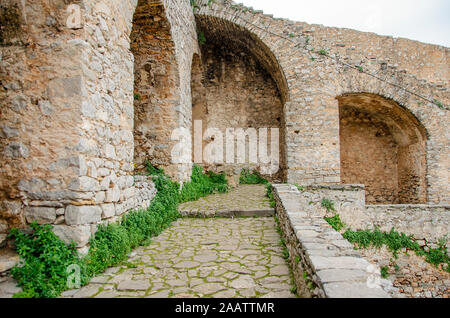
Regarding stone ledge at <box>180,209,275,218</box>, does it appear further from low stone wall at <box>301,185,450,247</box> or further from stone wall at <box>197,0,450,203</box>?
stone wall at <box>197,0,450,203</box>

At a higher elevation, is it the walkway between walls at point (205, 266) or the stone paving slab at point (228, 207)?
the stone paving slab at point (228, 207)

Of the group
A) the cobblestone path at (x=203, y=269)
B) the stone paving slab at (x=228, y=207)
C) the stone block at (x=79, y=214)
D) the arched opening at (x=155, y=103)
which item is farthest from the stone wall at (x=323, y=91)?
the stone block at (x=79, y=214)

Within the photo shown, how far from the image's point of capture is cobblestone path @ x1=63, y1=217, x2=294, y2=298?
260 cm

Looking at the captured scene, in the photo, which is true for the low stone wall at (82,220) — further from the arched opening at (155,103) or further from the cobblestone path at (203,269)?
the arched opening at (155,103)

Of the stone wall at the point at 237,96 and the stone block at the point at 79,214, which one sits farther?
the stone wall at the point at 237,96

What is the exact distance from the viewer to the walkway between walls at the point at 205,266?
2604 mm

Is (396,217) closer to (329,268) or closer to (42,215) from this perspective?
(329,268)

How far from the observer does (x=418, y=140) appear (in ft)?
30.3

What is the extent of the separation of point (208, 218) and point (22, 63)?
3934 millimetres

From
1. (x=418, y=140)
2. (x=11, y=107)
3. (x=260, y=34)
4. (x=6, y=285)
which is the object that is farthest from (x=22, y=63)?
(x=418, y=140)

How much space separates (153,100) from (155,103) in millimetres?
83

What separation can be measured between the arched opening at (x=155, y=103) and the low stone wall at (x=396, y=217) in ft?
12.4

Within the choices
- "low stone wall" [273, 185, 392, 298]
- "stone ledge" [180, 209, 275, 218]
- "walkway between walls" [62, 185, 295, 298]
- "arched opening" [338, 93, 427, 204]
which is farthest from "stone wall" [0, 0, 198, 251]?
"arched opening" [338, 93, 427, 204]
